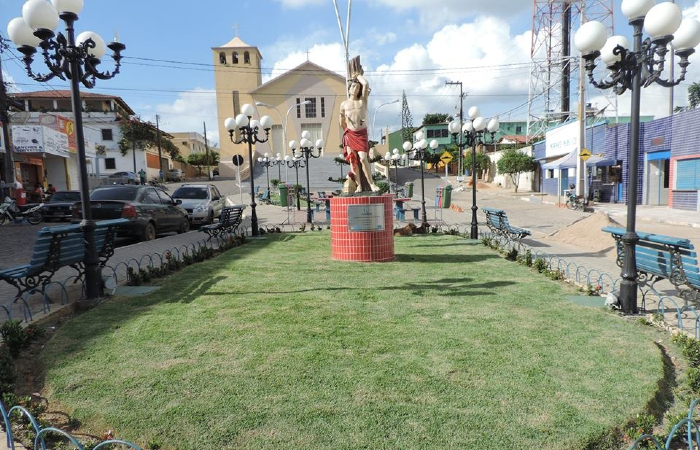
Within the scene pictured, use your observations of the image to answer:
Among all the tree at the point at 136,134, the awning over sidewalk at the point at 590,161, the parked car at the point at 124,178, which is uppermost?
the tree at the point at 136,134

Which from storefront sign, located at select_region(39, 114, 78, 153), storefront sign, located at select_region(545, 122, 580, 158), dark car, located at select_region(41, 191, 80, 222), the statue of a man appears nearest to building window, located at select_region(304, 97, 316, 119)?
storefront sign, located at select_region(545, 122, 580, 158)

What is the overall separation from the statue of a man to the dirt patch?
5.47m

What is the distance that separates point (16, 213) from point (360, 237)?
16348 millimetres

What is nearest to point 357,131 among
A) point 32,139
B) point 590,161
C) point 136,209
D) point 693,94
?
point 136,209

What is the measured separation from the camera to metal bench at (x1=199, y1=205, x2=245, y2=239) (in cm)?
1178

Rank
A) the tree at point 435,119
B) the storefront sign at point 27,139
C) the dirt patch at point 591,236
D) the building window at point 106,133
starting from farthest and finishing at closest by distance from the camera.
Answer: the tree at point 435,119
the building window at point 106,133
the storefront sign at point 27,139
the dirt patch at point 591,236

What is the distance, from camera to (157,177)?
54.3 meters

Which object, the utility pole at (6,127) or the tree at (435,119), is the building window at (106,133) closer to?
the utility pole at (6,127)

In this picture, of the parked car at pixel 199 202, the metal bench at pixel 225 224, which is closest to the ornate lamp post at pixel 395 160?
the parked car at pixel 199 202

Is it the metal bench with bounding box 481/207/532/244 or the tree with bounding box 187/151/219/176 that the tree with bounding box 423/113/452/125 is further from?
the metal bench with bounding box 481/207/532/244

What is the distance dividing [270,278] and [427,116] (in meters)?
81.7

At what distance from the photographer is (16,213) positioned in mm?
18094

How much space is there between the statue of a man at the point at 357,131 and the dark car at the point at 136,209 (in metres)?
5.60

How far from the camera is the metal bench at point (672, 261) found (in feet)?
16.4
